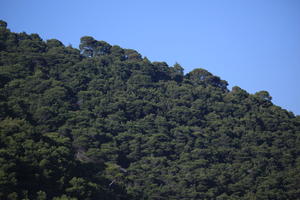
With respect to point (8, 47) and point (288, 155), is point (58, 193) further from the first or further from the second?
point (8, 47)

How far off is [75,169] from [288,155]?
71.1 ft

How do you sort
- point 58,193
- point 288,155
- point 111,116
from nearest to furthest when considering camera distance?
point 58,193 → point 288,155 → point 111,116

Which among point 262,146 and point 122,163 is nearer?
point 122,163

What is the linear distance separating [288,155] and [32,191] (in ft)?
86.0

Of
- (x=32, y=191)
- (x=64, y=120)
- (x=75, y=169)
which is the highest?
(x=64, y=120)

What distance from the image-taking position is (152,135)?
46562mm

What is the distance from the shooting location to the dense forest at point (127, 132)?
1155 inches

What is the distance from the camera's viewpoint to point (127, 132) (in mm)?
46438

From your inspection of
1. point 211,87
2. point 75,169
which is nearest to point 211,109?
point 211,87

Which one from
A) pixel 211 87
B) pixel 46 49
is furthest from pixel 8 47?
pixel 211 87

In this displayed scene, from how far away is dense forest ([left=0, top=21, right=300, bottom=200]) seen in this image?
2933cm

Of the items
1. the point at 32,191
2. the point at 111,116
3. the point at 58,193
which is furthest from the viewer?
the point at 111,116

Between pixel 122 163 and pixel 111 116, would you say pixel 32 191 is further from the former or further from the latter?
pixel 111 116

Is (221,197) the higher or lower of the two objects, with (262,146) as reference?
lower
